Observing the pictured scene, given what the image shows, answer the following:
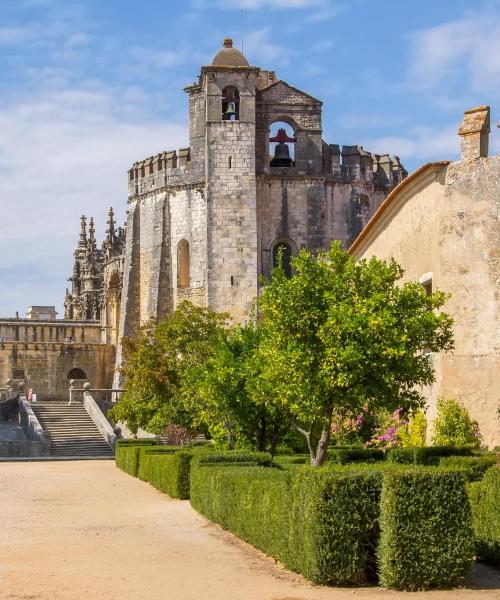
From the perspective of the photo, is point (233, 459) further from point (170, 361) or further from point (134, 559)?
point (170, 361)

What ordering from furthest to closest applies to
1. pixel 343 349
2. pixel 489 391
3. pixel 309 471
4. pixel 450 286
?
pixel 450 286 < pixel 489 391 < pixel 343 349 < pixel 309 471

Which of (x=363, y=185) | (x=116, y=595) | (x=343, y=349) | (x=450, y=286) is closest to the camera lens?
(x=116, y=595)

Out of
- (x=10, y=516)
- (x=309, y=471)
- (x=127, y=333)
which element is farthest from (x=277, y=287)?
(x=127, y=333)

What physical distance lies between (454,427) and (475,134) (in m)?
6.40

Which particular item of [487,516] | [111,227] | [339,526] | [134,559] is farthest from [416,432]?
[111,227]

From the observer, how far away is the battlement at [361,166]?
46875 millimetres

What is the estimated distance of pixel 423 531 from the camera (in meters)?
9.76

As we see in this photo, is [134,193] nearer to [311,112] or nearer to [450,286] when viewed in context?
[311,112]

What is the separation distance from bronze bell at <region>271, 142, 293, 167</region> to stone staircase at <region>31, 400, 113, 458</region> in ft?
44.6

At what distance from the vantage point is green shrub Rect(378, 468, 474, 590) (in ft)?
31.8

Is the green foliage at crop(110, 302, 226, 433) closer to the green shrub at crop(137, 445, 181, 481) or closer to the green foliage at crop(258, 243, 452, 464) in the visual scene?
the green shrub at crop(137, 445, 181, 481)

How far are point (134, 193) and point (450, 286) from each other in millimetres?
29263

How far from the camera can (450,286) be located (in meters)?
22.4

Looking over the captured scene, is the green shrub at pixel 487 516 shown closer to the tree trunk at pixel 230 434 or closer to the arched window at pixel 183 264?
the tree trunk at pixel 230 434
